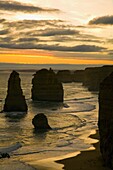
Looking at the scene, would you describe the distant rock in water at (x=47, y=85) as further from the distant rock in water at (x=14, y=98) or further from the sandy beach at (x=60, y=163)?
the sandy beach at (x=60, y=163)

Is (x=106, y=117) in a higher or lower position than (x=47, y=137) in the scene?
higher

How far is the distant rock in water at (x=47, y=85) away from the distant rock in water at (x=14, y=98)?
87.2 feet

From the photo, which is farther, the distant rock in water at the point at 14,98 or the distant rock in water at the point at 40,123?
the distant rock in water at the point at 14,98

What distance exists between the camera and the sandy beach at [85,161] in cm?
3288

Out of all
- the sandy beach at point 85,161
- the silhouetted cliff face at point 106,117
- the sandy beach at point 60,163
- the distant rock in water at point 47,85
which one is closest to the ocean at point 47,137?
the sandy beach at point 60,163

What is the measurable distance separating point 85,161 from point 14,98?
41.5 m

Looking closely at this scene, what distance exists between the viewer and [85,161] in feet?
116

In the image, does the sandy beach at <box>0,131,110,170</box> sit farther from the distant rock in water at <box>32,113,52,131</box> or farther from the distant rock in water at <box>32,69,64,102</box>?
the distant rock in water at <box>32,69,64,102</box>

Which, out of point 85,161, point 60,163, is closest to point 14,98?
point 60,163

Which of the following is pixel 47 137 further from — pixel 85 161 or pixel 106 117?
pixel 106 117

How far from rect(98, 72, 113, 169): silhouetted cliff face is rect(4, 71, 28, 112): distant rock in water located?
42687mm

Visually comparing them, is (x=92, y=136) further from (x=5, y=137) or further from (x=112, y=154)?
(x=112, y=154)

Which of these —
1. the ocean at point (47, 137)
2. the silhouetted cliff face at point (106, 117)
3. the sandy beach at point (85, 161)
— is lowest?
the ocean at point (47, 137)

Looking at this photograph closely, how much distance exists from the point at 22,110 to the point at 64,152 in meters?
38.7
